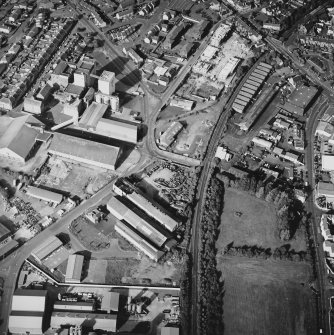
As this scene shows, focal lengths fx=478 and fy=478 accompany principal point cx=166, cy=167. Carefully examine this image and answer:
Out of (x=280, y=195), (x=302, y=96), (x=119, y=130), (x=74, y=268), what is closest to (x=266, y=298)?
(x=280, y=195)

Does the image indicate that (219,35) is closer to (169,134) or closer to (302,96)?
(302,96)

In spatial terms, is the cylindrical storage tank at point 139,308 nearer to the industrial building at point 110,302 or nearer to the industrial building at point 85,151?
the industrial building at point 110,302

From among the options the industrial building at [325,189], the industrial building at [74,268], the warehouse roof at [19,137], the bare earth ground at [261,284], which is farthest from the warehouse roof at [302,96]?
the industrial building at [74,268]

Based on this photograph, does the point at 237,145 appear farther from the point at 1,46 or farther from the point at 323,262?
the point at 1,46

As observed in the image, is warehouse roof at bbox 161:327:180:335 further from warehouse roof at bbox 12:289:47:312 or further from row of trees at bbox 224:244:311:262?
warehouse roof at bbox 12:289:47:312

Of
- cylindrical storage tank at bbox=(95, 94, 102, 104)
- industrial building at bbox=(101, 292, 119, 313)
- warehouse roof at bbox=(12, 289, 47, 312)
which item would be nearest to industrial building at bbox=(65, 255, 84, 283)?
warehouse roof at bbox=(12, 289, 47, 312)
